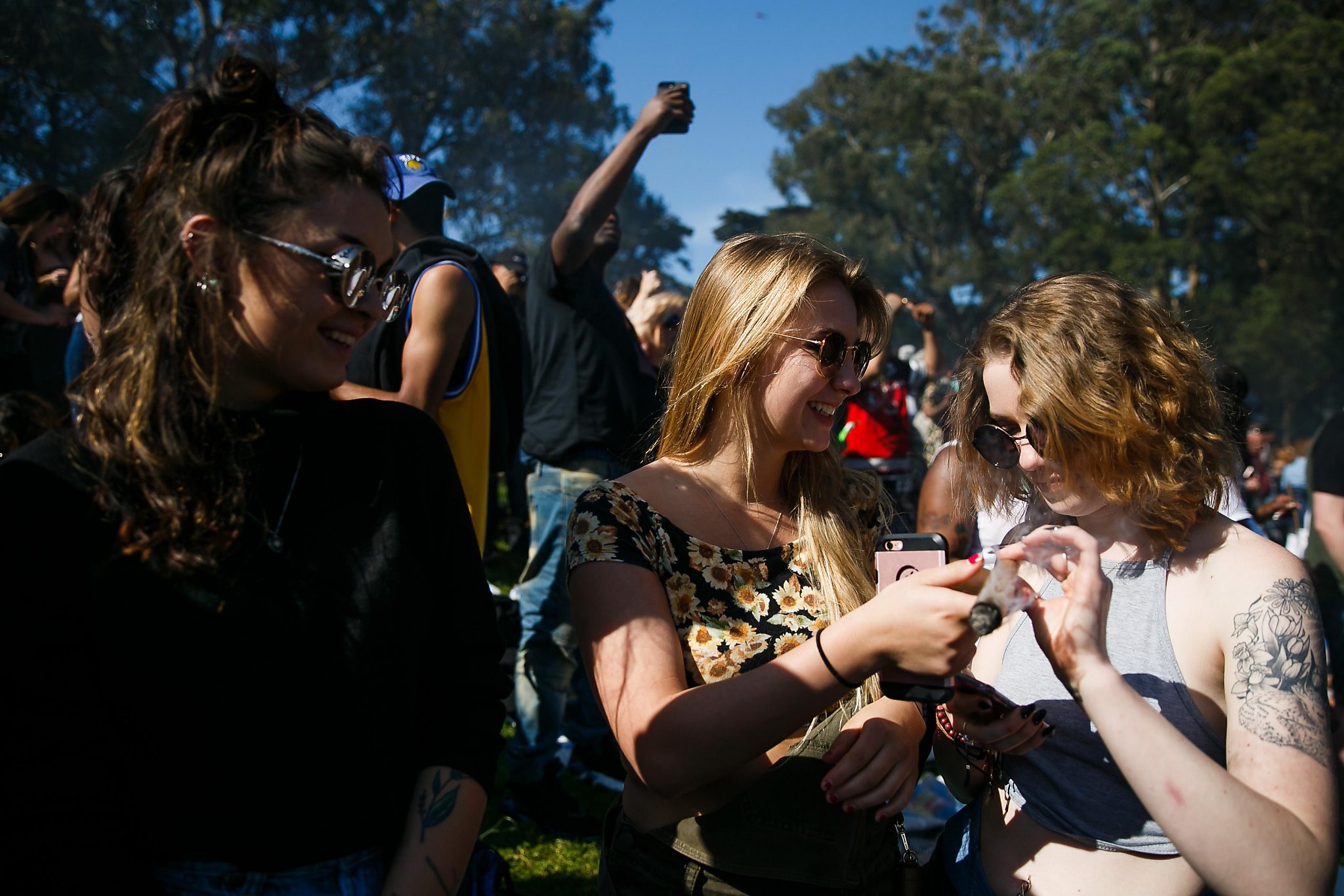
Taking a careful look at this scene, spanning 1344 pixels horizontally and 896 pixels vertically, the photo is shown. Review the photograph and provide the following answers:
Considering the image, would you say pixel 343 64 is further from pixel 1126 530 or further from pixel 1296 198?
pixel 1296 198

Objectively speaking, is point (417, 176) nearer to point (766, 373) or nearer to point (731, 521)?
point (766, 373)

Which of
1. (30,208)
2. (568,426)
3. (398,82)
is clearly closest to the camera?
(568,426)

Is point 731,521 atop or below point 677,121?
below

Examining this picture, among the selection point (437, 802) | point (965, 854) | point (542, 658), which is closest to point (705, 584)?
point (437, 802)

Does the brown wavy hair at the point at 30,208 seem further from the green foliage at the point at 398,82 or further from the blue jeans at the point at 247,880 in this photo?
the green foliage at the point at 398,82

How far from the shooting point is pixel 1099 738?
71.2 inches

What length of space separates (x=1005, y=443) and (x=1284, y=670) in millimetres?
663

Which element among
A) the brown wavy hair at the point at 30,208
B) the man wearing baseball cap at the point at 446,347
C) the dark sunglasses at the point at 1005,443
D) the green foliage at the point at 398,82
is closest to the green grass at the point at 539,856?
the man wearing baseball cap at the point at 446,347

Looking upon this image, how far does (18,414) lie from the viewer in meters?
1.91

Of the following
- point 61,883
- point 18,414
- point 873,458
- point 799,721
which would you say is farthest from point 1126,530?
point 873,458

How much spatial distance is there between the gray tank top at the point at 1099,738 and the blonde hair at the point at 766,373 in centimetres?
35

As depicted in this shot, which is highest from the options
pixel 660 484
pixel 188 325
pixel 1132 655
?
pixel 188 325

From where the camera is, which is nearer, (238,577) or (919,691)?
(238,577)

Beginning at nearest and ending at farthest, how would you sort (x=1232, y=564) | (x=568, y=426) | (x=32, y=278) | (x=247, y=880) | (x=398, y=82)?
1. (x=247, y=880)
2. (x=1232, y=564)
3. (x=568, y=426)
4. (x=32, y=278)
5. (x=398, y=82)
